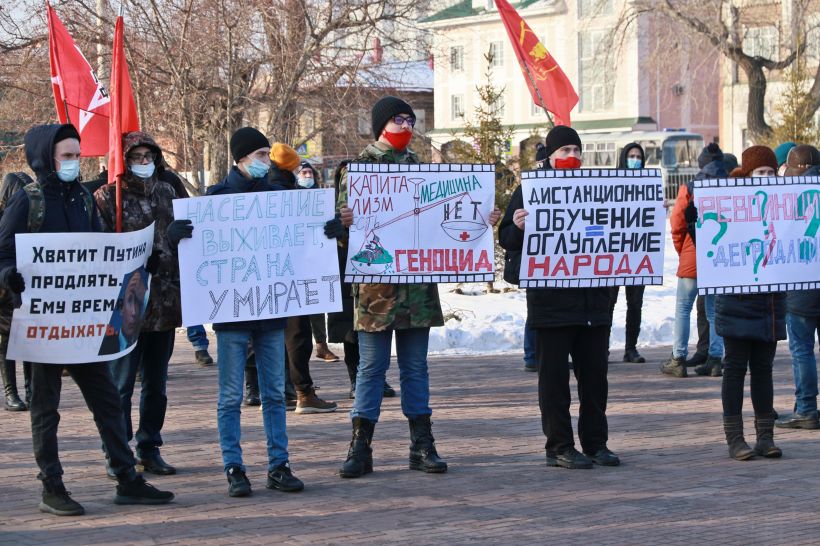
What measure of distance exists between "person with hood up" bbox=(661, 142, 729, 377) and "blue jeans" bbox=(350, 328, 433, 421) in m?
4.95

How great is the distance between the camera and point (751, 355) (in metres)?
8.62

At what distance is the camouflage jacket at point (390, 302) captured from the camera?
8.00 m

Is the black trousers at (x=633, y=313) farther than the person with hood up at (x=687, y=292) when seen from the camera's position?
Yes


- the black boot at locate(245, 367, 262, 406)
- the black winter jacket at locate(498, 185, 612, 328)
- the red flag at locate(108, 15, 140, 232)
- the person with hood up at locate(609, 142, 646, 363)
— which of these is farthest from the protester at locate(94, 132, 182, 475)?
the person with hood up at locate(609, 142, 646, 363)

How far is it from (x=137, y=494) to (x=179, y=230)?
150 cm

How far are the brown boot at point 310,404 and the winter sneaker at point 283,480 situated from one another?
3.04m

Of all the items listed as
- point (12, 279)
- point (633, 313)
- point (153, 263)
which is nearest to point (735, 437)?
point (153, 263)

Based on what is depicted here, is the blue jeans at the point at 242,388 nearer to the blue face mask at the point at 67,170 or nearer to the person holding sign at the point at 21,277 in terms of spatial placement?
the person holding sign at the point at 21,277

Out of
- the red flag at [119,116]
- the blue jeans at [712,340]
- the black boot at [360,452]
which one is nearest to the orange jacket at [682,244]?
the blue jeans at [712,340]

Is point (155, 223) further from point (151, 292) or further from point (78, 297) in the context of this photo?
point (78, 297)

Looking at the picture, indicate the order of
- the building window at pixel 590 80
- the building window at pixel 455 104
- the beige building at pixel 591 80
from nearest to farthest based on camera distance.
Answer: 1. the beige building at pixel 591 80
2. the building window at pixel 590 80
3. the building window at pixel 455 104

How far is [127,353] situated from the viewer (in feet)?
24.2

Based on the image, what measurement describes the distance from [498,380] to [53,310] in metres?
6.17

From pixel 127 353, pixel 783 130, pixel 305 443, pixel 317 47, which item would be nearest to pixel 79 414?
pixel 305 443
